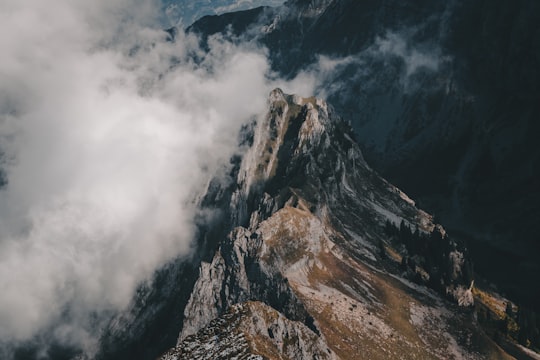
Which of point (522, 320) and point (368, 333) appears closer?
point (368, 333)

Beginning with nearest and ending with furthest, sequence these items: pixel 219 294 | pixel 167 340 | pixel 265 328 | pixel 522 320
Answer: pixel 265 328 → pixel 219 294 → pixel 167 340 → pixel 522 320

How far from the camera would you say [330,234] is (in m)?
194

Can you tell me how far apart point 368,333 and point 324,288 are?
22897mm

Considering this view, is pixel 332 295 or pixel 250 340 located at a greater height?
pixel 332 295

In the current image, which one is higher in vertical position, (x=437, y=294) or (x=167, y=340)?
(x=167, y=340)

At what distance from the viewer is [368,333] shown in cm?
13012

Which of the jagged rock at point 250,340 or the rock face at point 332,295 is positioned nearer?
the jagged rock at point 250,340

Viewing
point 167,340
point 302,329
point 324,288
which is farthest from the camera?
point 167,340

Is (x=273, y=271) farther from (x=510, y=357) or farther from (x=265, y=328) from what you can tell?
(x=510, y=357)

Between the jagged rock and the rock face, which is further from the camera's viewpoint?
the rock face

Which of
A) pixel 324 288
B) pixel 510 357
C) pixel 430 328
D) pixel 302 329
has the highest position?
pixel 324 288

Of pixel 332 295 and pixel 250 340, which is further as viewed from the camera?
pixel 332 295

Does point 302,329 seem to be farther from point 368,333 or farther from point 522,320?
point 522,320

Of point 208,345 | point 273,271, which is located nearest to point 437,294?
point 273,271
